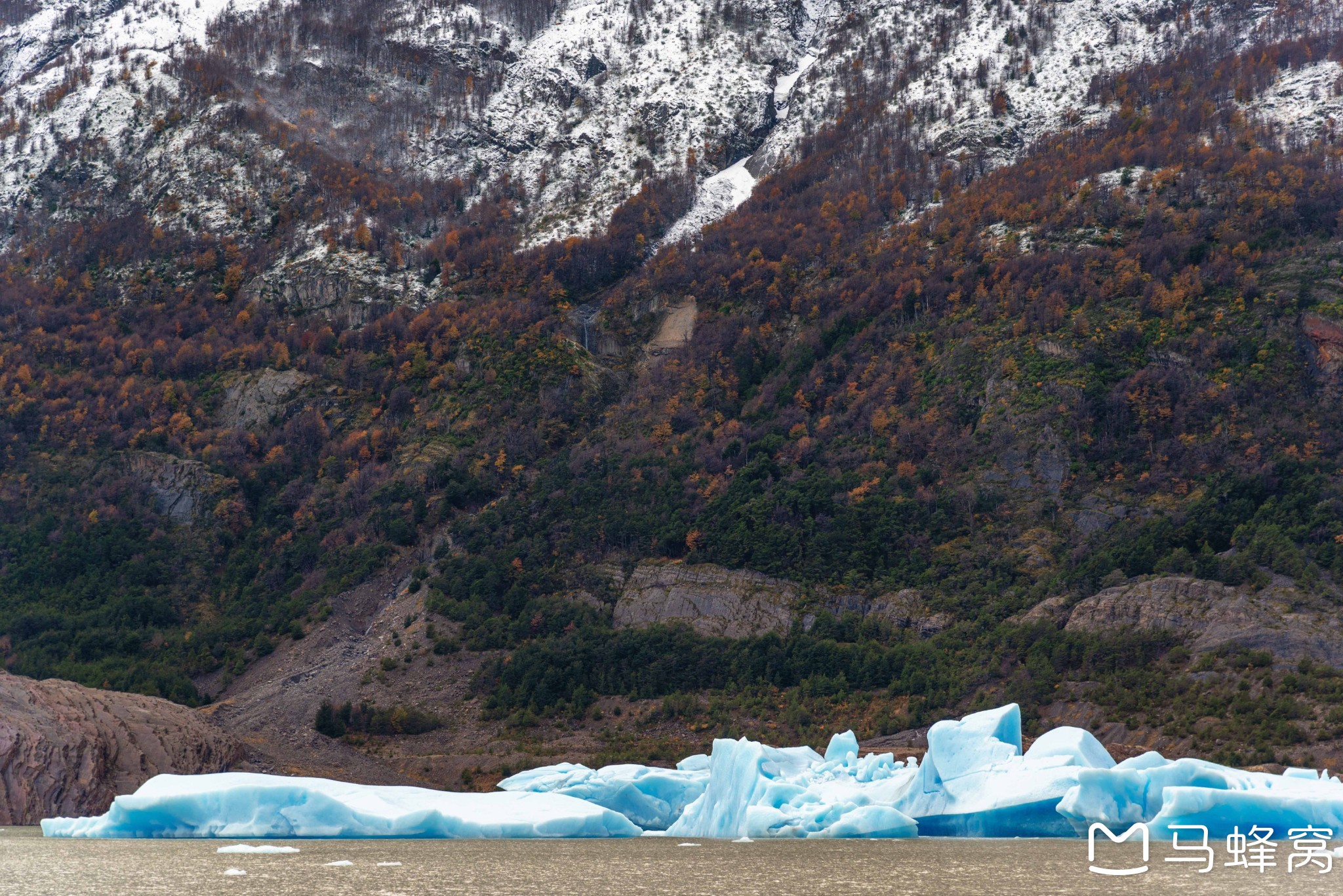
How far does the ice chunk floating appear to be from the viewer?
31.8 m

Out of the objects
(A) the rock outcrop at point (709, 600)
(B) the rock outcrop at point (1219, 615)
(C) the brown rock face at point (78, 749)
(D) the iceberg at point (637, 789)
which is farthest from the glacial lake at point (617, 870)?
(A) the rock outcrop at point (709, 600)

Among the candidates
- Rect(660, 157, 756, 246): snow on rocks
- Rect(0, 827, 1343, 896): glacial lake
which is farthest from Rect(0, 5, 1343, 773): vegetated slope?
Rect(0, 827, 1343, 896): glacial lake

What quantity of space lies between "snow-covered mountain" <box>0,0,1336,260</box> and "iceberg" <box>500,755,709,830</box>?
77674 millimetres

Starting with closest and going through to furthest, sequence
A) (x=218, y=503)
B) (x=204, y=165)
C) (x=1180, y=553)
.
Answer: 1. (x=1180, y=553)
2. (x=218, y=503)
3. (x=204, y=165)

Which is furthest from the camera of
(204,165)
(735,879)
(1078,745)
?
(204,165)

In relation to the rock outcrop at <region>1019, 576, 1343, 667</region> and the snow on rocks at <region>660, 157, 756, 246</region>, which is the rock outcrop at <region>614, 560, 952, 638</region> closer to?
the rock outcrop at <region>1019, 576, 1343, 667</region>

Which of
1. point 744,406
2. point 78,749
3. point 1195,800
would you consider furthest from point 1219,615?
point 78,749

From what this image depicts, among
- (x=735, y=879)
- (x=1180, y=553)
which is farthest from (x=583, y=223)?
(x=735, y=879)

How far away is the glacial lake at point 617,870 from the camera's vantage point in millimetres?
22312

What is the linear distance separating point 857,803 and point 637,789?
8382 millimetres

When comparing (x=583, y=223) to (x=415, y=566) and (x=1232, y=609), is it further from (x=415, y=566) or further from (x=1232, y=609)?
(x=1232, y=609)

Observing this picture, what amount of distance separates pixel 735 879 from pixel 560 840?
13107 millimetres

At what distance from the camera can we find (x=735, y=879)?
24.1 meters

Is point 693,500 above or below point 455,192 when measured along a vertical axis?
below
